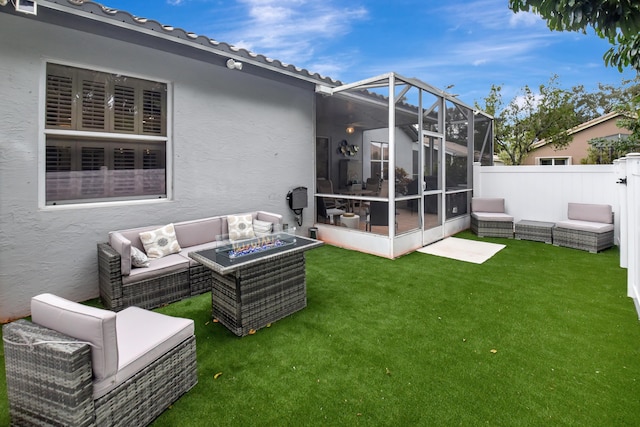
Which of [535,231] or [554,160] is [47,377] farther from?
[554,160]

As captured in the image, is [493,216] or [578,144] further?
[578,144]

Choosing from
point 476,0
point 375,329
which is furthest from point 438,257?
point 476,0

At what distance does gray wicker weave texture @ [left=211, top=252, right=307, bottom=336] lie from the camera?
3.40 metres

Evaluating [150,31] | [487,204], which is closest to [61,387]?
[150,31]

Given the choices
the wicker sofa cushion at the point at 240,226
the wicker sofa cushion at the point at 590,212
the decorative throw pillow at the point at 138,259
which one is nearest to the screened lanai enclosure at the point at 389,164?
the wicker sofa cushion at the point at 240,226

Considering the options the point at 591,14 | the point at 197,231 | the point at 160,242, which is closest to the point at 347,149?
the point at 197,231

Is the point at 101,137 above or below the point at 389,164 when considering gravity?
above

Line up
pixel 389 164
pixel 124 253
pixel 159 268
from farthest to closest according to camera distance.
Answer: pixel 389 164
pixel 159 268
pixel 124 253

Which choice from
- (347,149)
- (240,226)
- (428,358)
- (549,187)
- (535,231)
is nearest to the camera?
(428,358)

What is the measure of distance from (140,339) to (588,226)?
27.0 ft

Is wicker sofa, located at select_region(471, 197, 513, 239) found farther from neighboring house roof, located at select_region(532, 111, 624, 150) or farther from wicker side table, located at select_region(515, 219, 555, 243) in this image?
neighboring house roof, located at select_region(532, 111, 624, 150)

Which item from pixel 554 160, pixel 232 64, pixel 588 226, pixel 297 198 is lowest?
pixel 588 226

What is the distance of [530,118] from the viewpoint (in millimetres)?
16469

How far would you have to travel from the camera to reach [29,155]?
398 cm
